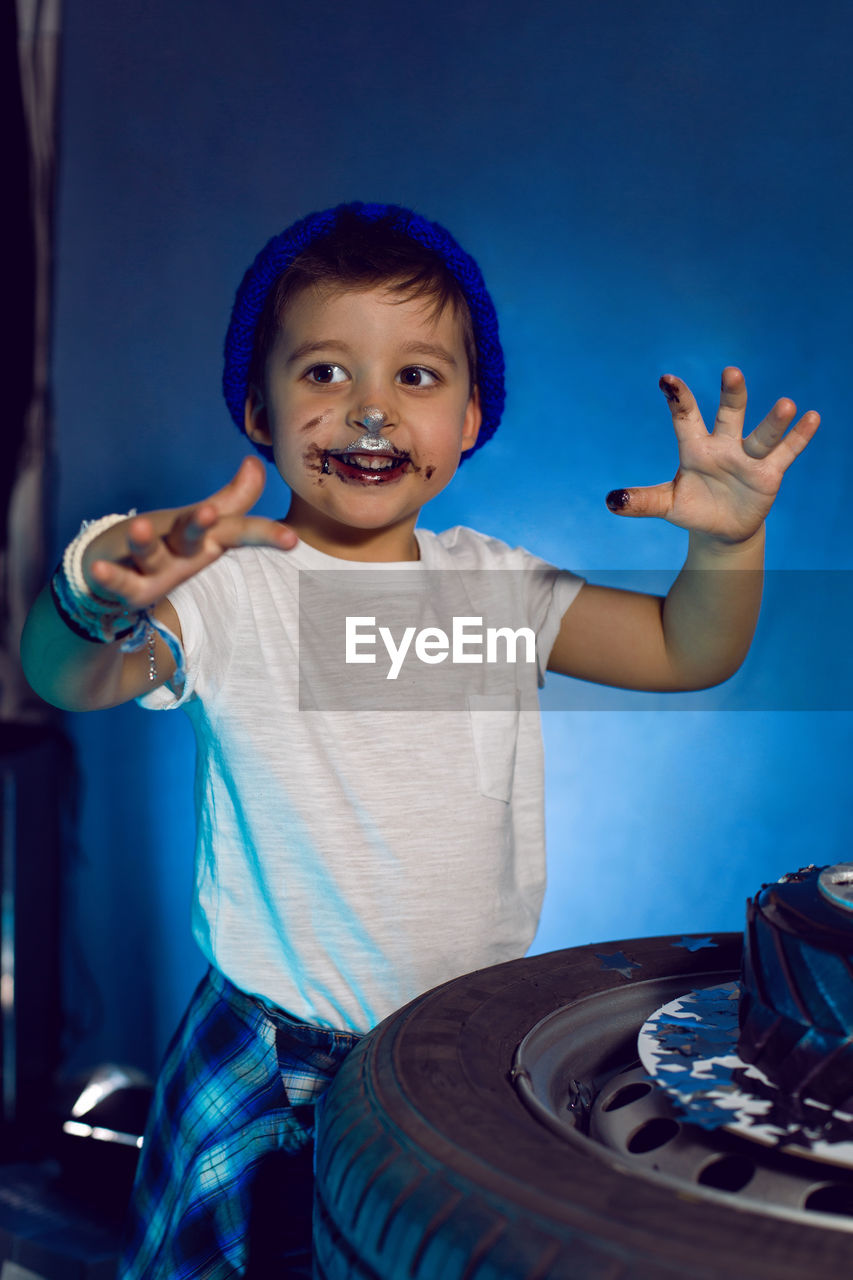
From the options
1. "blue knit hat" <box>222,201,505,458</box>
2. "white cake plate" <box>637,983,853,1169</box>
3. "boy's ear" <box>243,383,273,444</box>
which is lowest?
"white cake plate" <box>637,983,853,1169</box>

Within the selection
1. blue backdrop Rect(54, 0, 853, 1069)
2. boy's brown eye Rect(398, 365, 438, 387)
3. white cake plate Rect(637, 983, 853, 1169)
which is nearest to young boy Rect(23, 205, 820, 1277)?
boy's brown eye Rect(398, 365, 438, 387)

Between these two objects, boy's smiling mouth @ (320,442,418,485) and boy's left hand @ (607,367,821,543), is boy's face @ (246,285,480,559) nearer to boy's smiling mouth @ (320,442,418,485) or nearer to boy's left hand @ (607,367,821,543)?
boy's smiling mouth @ (320,442,418,485)

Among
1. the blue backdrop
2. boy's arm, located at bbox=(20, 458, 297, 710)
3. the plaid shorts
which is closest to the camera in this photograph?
boy's arm, located at bbox=(20, 458, 297, 710)

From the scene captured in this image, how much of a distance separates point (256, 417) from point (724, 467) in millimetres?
542

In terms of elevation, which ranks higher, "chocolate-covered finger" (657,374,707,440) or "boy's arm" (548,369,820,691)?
"chocolate-covered finger" (657,374,707,440)

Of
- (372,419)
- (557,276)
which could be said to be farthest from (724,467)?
(557,276)

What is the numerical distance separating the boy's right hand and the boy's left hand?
0.35 m

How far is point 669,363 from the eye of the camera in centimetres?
164

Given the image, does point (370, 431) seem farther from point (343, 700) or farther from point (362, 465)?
point (343, 700)

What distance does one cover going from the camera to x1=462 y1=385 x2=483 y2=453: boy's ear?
48.7 inches

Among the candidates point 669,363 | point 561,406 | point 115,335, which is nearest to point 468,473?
point 561,406

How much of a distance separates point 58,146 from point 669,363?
122 centimetres

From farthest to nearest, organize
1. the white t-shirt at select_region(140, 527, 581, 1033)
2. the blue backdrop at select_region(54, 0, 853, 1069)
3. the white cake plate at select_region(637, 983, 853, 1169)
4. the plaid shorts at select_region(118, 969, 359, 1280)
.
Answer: the blue backdrop at select_region(54, 0, 853, 1069)
the white t-shirt at select_region(140, 527, 581, 1033)
the plaid shorts at select_region(118, 969, 359, 1280)
the white cake plate at select_region(637, 983, 853, 1169)

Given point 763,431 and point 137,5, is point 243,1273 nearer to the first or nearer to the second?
point 763,431
